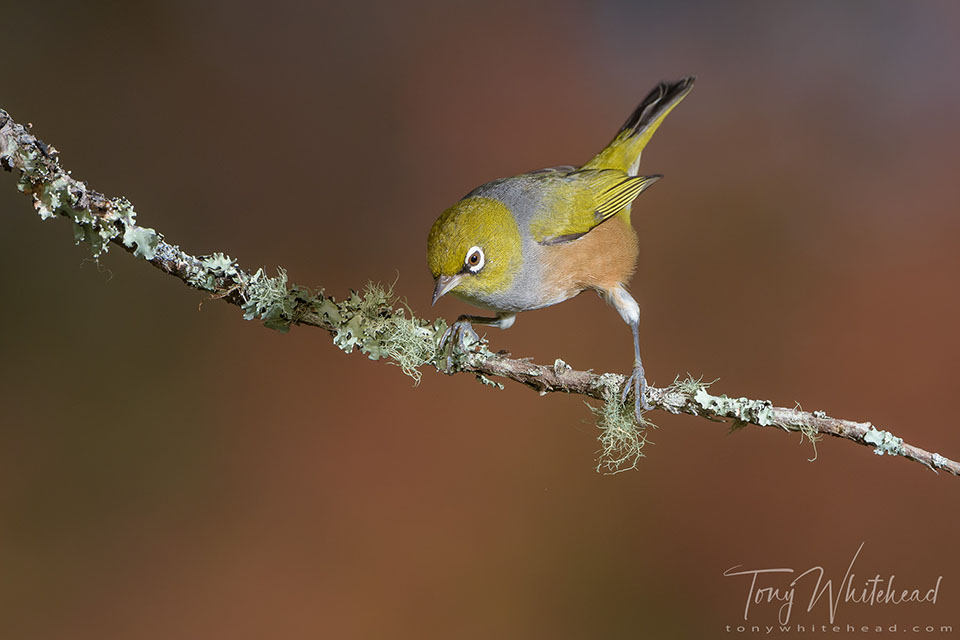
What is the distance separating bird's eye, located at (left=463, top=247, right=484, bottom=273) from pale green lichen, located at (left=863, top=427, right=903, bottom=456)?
0.93m

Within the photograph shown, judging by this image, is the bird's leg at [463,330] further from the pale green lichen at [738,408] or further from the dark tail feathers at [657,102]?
the dark tail feathers at [657,102]

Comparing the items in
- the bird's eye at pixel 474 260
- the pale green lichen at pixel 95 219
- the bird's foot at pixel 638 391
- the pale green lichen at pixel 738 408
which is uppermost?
the bird's eye at pixel 474 260

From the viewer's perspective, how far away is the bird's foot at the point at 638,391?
5.99 ft

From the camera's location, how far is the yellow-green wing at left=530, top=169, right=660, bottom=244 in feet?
6.93

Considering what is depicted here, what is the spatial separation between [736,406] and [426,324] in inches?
30.5

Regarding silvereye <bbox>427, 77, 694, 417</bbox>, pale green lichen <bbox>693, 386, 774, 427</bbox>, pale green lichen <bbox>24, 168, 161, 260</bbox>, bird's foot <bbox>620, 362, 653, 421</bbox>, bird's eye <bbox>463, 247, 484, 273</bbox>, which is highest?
silvereye <bbox>427, 77, 694, 417</bbox>

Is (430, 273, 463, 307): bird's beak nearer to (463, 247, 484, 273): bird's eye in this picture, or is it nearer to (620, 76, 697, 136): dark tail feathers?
(463, 247, 484, 273): bird's eye

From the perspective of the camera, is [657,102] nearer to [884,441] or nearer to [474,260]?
[474,260]

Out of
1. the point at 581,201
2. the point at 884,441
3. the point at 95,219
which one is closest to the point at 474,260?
the point at 581,201

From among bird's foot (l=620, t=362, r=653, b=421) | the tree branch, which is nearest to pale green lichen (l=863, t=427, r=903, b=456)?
the tree branch

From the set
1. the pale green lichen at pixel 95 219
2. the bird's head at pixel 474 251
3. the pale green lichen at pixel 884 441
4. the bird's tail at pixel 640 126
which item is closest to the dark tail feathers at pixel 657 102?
the bird's tail at pixel 640 126

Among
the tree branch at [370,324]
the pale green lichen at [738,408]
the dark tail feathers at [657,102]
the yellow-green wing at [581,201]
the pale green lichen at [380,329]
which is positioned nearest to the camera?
the tree branch at [370,324]

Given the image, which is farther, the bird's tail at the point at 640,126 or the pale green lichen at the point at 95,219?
the bird's tail at the point at 640,126

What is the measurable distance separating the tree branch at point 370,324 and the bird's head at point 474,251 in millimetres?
144
